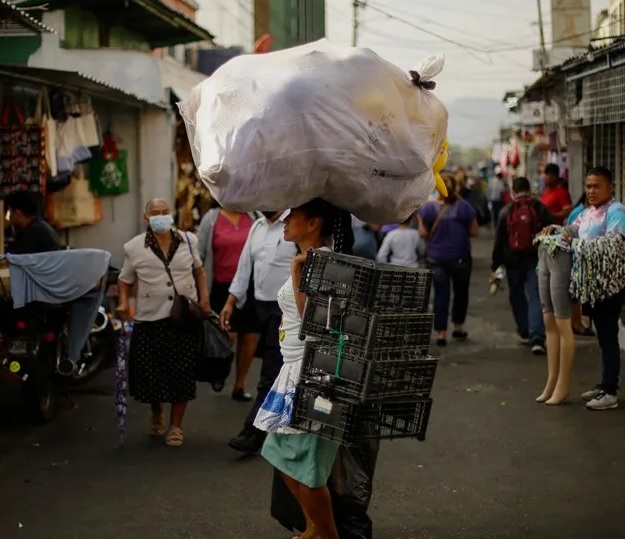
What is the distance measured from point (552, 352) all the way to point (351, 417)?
5073 mm

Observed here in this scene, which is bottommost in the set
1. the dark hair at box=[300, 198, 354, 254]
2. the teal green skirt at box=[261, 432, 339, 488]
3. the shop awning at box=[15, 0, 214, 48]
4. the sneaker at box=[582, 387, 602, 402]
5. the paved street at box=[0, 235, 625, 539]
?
the paved street at box=[0, 235, 625, 539]

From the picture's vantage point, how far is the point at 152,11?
51.6 ft

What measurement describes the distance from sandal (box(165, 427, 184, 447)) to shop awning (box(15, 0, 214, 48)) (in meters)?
6.30

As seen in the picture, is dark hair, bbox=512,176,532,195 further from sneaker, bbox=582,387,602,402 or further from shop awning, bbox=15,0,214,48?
shop awning, bbox=15,0,214,48

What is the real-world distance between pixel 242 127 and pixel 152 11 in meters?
11.3

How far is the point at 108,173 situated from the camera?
15281 millimetres

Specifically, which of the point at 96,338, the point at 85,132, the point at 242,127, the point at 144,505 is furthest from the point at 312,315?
the point at 85,132

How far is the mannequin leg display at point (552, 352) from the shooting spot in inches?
377

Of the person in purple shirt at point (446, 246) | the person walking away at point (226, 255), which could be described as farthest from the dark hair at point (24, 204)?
the person in purple shirt at point (446, 246)

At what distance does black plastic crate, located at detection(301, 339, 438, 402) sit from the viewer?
4836 mm

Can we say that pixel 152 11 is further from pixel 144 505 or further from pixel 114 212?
pixel 144 505

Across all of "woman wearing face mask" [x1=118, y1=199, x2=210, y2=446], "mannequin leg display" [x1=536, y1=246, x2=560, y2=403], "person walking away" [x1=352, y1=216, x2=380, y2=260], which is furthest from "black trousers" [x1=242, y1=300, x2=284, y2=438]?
"person walking away" [x1=352, y1=216, x2=380, y2=260]

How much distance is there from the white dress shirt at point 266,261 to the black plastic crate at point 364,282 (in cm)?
313

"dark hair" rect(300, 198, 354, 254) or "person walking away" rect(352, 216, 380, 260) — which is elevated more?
"dark hair" rect(300, 198, 354, 254)
